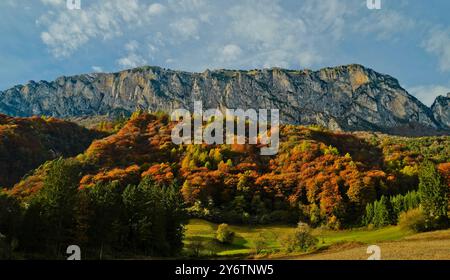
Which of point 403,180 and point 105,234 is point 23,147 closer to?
point 105,234

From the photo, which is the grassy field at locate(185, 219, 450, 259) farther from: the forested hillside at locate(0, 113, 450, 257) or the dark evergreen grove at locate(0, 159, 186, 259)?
the dark evergreen grove at locate(0, 159, 186, 259)

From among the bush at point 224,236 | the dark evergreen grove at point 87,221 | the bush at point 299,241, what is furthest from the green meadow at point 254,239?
the dark evergreen grove at point 87,221

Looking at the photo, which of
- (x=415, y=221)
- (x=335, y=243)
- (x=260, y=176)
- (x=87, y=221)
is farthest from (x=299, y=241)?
(x=260, y=176)

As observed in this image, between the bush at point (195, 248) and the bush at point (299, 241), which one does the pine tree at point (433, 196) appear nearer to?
the bush at point (299, 241)

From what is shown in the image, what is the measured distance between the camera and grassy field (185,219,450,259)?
166ft

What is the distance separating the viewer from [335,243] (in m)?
73.4

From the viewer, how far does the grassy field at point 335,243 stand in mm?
50569

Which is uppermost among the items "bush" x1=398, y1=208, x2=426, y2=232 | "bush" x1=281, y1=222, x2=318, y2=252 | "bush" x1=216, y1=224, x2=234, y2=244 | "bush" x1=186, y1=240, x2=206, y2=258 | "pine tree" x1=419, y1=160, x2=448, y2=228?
"pine tree" x1=419, y1=160, x2=448, y2=228

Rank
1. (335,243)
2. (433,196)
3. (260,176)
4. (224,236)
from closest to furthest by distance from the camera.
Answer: (335,243), (224,236), (433,196), (260,176)

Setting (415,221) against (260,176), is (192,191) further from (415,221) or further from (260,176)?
(415,221)

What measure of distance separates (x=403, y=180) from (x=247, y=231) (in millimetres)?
69767

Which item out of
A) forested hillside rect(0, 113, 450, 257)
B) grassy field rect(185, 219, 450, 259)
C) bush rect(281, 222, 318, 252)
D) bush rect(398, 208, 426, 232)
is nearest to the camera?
grassy field rect(185, 219, 450, 259)

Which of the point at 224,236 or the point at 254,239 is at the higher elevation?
the point at 254,239

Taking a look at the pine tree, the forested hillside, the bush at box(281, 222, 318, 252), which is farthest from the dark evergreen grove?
the pine tree
